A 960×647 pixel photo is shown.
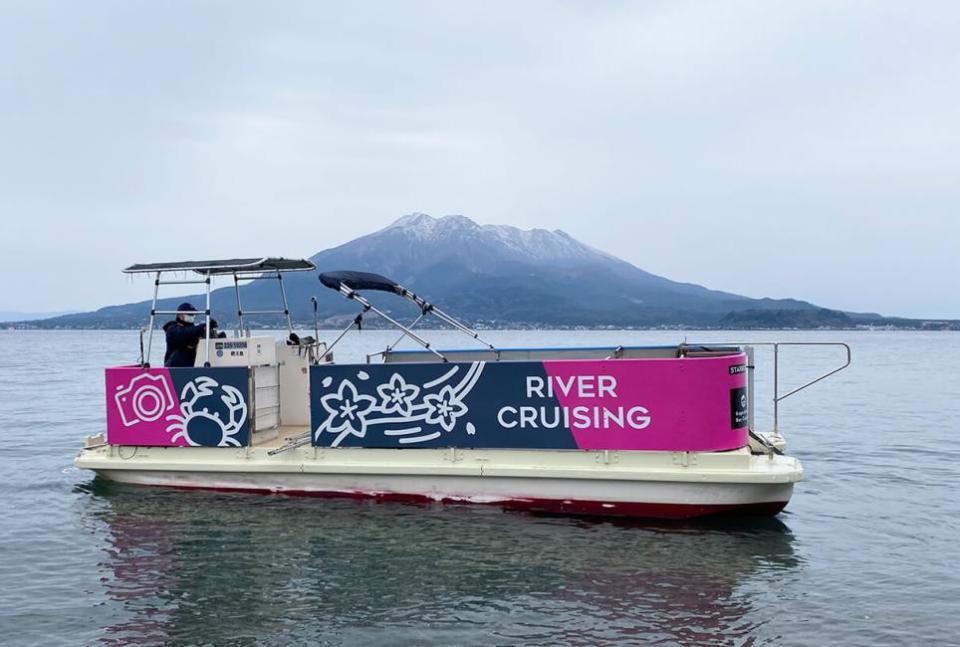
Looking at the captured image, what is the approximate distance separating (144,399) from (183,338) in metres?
1.09

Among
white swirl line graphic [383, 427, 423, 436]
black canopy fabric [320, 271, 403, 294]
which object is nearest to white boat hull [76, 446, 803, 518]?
white swirl line graphic [383, 427, 423, 436]

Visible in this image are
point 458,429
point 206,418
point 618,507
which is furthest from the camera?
point 206,418

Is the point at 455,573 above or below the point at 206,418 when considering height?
below

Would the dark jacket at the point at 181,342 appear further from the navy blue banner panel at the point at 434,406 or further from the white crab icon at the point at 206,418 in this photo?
the navy blue banner panel at the point at 434,406

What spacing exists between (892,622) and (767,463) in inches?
107

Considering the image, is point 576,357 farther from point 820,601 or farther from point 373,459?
point 820,601

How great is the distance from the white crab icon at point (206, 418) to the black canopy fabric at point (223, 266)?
1.81 metres

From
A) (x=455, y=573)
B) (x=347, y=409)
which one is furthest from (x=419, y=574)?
(x=347, y=409)

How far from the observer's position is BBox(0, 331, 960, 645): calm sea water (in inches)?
294

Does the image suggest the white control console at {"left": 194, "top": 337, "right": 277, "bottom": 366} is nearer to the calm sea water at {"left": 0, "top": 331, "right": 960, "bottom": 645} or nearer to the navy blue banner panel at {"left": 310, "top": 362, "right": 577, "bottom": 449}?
the navy blue banner panel at {"left": 310, "top": 362, "right": 577, "bottom": 449}

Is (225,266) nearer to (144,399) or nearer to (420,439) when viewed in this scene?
(144,399)

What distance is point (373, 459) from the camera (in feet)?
36.8

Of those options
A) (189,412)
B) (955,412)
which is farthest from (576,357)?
(955,412)

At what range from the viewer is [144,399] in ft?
39.7
